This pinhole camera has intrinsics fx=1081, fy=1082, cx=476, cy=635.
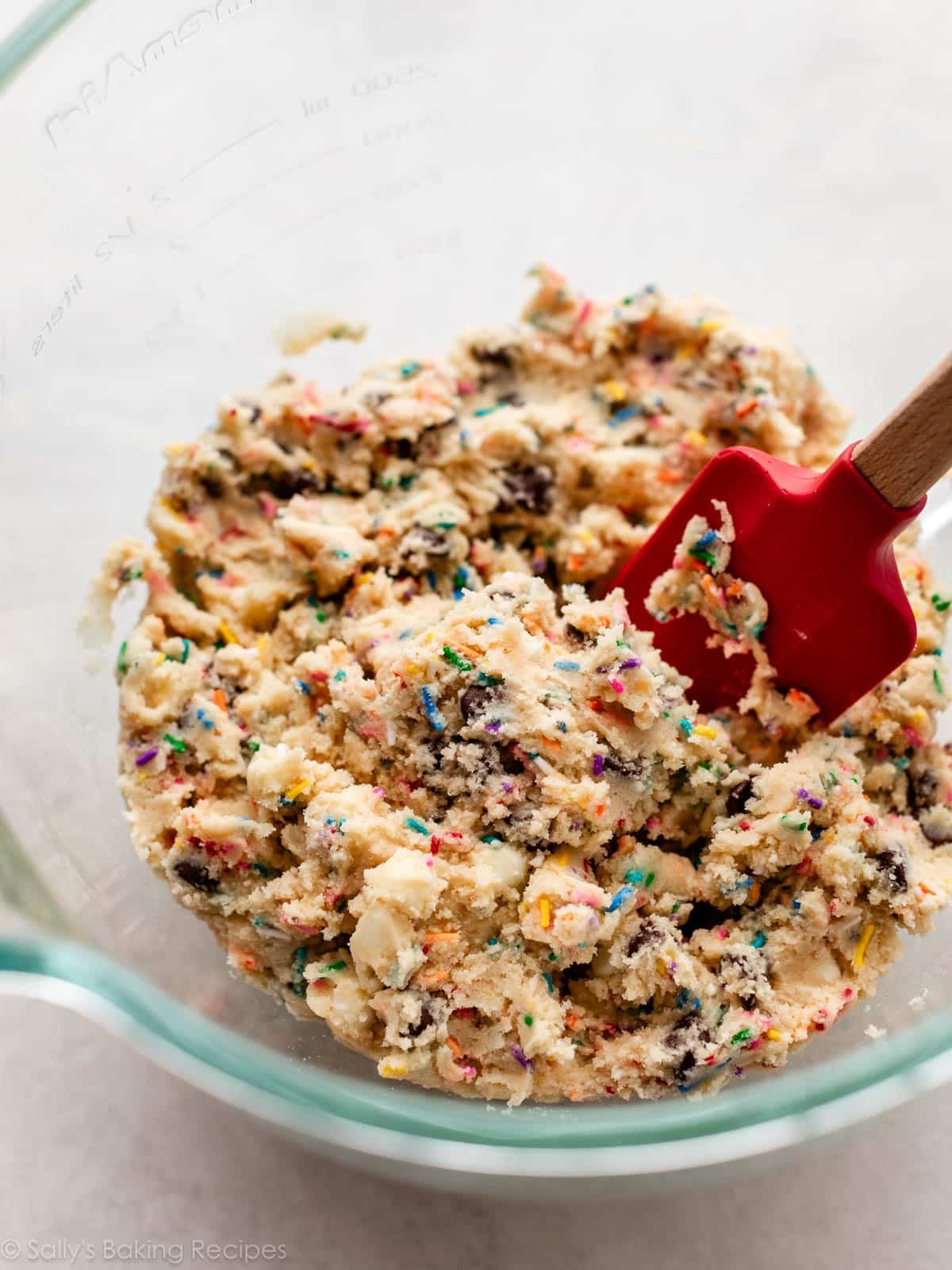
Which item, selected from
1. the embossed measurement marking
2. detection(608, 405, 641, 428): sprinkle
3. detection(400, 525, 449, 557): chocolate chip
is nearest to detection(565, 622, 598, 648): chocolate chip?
detection(400, 525, 449, 557): chocolate chip

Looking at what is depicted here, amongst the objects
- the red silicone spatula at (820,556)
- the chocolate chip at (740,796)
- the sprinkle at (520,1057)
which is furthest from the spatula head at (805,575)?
the sprinkle at (520,1057)

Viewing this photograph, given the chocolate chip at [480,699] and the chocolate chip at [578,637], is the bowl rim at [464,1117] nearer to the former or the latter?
the chocolate chip at [480,699]

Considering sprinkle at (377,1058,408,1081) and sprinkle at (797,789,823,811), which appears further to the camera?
sprinkle at (797,789,823,811)

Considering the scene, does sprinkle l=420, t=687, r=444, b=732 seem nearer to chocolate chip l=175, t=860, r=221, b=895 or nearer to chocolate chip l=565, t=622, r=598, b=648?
chocolate chip l=565, t=622, r=598, b=648

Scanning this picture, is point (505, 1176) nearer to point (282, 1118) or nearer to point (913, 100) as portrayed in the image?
point (282, 1118)

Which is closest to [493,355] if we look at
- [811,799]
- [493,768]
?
[493,768]

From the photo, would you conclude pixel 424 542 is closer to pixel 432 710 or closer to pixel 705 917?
pixel 432 710
